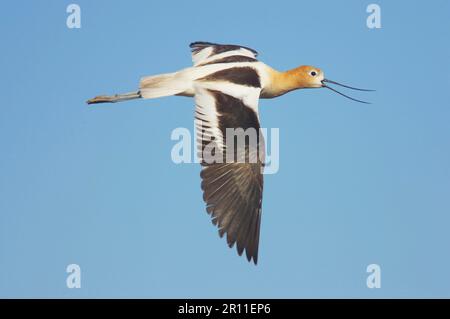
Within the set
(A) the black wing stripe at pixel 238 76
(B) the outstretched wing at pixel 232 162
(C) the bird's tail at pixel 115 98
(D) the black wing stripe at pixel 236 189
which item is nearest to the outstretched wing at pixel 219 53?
(A) the black wing stripe at pixel 238 76

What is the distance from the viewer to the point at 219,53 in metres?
15.4

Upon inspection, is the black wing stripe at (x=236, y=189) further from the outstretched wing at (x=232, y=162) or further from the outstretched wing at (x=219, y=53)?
the outstretched wing at (x=219, y=53)

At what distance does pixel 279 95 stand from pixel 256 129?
2.25 m

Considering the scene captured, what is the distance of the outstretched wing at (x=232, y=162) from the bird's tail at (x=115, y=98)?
143 centimetres

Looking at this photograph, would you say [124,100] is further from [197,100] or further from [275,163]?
[275,163]

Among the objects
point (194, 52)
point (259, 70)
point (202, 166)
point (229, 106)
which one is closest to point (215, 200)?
point (202, 166)

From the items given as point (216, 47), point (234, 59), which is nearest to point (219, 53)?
point (216, 47)

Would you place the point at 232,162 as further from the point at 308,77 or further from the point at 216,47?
the point at 216,47

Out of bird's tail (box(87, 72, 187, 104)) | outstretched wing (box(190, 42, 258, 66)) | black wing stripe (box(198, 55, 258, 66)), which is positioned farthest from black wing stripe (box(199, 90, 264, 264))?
outstretched wing (box(190, 42, 258, 66))

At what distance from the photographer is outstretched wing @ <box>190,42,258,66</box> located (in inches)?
582

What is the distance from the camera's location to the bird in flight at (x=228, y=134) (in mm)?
12555

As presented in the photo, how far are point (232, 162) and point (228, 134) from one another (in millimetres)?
394

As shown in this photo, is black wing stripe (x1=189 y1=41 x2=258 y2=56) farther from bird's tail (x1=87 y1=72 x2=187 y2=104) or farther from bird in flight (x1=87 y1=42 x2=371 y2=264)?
bird's tail (x1=87 y1=72 x2=187 y2=104)

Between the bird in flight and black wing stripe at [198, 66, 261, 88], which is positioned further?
black wing stripe at [198, 66, 261, 88]
